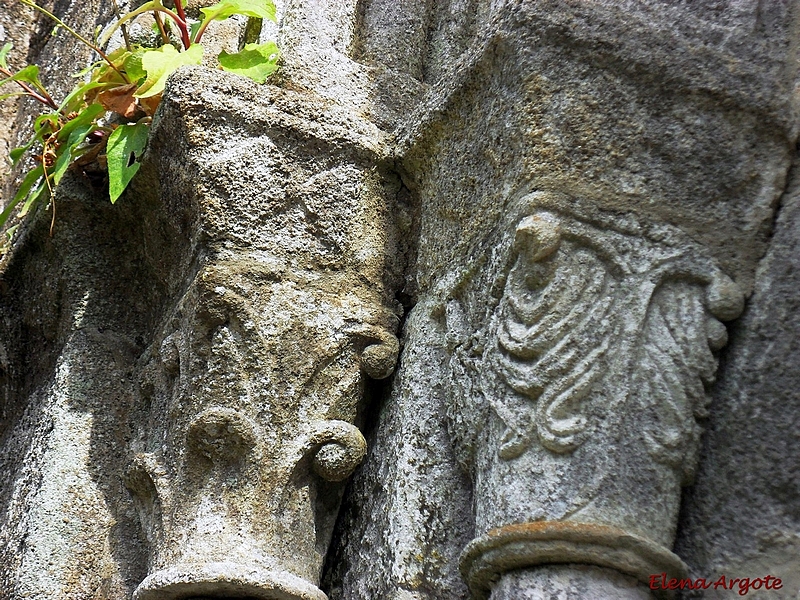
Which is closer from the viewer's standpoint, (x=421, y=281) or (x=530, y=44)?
(x=530, y=44)

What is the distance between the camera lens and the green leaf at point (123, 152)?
69.9 inches

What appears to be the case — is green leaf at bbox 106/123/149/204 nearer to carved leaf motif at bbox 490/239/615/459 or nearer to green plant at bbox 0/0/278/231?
green plant at bbox 0/0/278/231

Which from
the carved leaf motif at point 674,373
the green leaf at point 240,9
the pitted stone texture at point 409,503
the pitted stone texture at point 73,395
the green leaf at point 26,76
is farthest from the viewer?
the green leaf at point 26,76

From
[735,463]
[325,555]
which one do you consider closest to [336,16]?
[325,555]

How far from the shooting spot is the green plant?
1.80 m

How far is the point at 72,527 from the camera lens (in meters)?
1.73

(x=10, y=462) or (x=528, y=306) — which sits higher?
(x=528, y=306)

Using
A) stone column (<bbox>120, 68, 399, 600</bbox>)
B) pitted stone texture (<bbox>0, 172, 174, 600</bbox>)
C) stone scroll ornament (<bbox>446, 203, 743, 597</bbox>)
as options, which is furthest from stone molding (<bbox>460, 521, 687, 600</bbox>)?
pitted stone texture (<bbox>0, 172, 174, 600</bbox>)

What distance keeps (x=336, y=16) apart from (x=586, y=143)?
83cm

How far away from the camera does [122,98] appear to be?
187 centimetres

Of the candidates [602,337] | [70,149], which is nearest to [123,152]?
[70,149]

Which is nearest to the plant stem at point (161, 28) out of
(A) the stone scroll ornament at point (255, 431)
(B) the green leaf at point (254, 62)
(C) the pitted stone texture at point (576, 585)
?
(B) the green leaf at point (254, 62)

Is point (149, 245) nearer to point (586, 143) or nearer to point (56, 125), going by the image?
point (56, 125)

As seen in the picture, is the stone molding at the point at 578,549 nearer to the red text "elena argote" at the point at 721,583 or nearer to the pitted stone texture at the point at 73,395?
the red text "elena argote" at the point at 721,583
